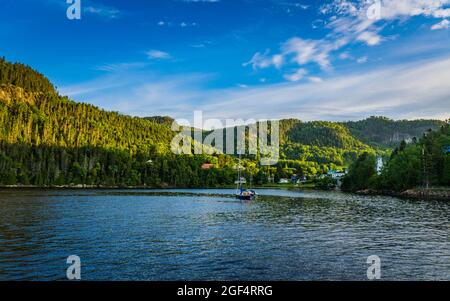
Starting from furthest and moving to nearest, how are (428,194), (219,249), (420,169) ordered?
(420,169) < (428,194) < (219,249)

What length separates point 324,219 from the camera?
219ft

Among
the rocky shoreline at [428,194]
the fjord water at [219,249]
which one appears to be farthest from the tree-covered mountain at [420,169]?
the fjord water at [219,249]

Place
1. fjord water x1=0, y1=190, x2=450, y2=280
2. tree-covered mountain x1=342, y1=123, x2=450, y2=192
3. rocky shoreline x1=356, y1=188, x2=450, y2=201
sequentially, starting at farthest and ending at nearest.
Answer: tree-covered mountain x1=342, y1=123, x2=450, y2=192, rocky shoreline x1=356, y1=188, x2=450, y2=201, fjord water x1=0, y1=190, x2=450, y2=280

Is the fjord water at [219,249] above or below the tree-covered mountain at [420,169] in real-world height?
below

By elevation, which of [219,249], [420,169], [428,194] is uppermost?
[420,169]

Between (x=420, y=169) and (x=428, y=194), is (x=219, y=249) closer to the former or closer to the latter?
(x=428, y=194)

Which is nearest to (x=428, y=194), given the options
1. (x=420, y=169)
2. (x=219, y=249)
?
(x=420, y=169)

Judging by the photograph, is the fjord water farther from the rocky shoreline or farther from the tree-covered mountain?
the tree-covered mountain

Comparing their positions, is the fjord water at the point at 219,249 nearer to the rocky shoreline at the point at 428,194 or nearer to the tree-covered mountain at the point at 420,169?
the rocky shoreline at the point at 428,194

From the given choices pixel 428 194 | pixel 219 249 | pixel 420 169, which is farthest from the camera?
pixel 420 169

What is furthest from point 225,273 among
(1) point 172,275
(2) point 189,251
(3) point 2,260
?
(3) point 2,260

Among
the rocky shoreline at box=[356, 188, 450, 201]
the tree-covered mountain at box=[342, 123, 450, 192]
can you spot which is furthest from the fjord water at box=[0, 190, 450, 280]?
the tree-covered mountain at box=[342, 123, 450, 192]
